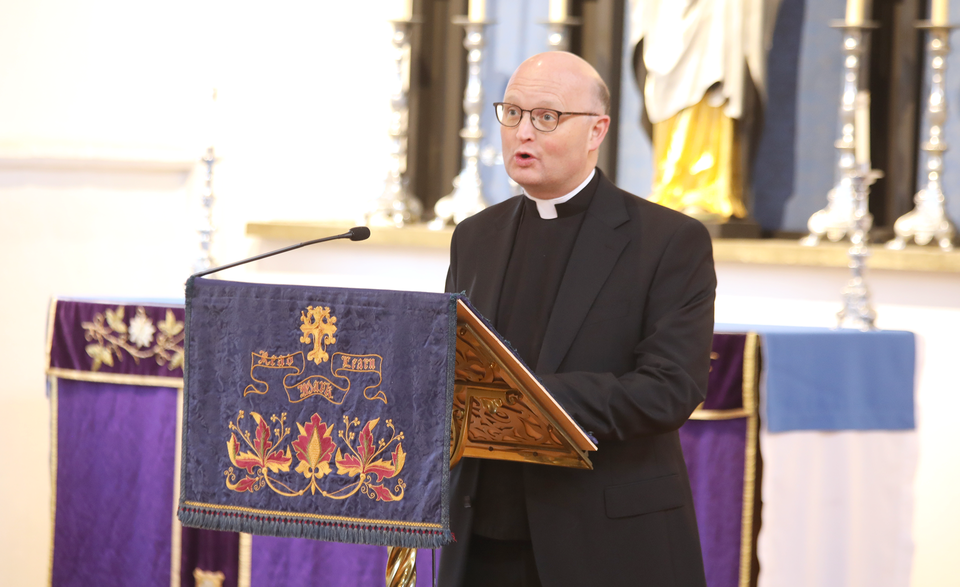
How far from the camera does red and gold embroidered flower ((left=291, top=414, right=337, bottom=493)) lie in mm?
1738

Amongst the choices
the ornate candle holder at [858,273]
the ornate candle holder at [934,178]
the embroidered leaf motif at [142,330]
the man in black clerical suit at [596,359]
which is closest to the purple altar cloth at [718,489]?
the ornate candle holder at [858,273]

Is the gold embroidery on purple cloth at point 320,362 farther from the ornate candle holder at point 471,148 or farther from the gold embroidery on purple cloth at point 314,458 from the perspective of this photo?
the ornate candle holder at point 471,148

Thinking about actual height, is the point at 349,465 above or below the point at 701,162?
below

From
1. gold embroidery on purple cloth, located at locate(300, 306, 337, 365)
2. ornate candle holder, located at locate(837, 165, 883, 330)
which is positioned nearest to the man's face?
gold embroidery on purple cloth, located at locate(300, 306, 337, 365)

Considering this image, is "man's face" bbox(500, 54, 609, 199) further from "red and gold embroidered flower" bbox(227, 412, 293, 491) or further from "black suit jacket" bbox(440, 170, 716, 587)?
"red and gold embroidered flower" bbox(227, 412, 293, 491)

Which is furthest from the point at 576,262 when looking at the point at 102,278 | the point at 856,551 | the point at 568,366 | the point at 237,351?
the point at 102,278

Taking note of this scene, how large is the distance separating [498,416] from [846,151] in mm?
2728

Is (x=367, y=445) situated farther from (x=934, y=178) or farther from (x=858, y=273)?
(x=934, y=178)

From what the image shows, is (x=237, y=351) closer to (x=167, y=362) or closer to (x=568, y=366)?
(x=568, y=366)

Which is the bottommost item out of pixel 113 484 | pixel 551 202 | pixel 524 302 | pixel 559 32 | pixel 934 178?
pixel 113 484

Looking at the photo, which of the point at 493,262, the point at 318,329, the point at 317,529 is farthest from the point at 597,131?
the point at 317,529

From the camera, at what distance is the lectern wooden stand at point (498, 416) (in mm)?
1718

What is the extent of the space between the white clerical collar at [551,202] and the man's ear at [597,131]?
93 mm

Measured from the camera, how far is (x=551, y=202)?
96.0 inches
